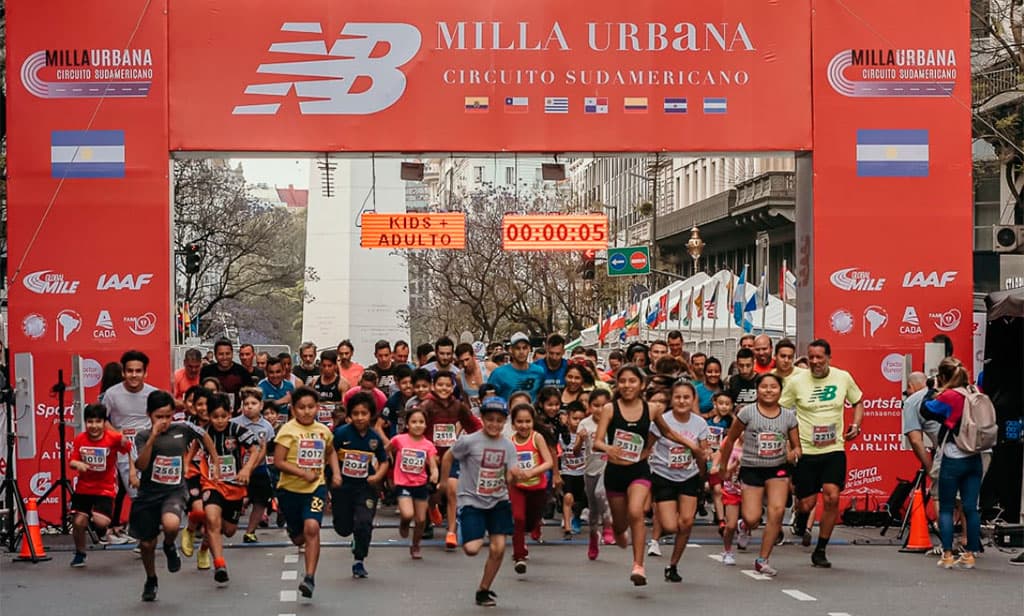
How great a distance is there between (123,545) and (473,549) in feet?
17.2

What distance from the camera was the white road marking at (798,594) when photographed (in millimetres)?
11938

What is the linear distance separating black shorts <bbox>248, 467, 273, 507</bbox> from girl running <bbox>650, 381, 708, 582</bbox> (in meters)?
3.91

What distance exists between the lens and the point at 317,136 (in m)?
17.5

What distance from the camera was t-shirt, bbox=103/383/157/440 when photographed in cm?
1513

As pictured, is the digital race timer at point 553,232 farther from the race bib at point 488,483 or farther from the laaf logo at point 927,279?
the race bib at point 488,483

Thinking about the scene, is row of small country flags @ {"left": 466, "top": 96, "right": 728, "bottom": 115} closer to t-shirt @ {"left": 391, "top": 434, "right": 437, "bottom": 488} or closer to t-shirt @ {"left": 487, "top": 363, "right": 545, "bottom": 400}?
t-shirt @ {"left": 487, "top": 363, "right": 545, "bottom": 400}

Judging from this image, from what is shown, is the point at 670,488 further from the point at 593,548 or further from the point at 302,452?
the point at 302,452

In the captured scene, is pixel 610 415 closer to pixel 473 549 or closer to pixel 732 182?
pixel 473 549

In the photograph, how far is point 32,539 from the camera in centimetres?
1480

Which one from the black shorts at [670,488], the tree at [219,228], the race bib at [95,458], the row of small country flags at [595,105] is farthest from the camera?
the tree at [219,228]

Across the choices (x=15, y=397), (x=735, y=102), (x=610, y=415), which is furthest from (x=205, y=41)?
(x=610, y=415)

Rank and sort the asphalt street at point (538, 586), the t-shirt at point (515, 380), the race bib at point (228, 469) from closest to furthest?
the asphalt street at point (538, 586) < the race bib at point (228, 469) < the t-shirt at point (515, 380)

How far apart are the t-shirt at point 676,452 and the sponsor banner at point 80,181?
265 inches

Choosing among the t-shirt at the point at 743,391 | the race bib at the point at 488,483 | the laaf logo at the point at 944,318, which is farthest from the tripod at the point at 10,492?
the laaf logo at the point at 944,318
